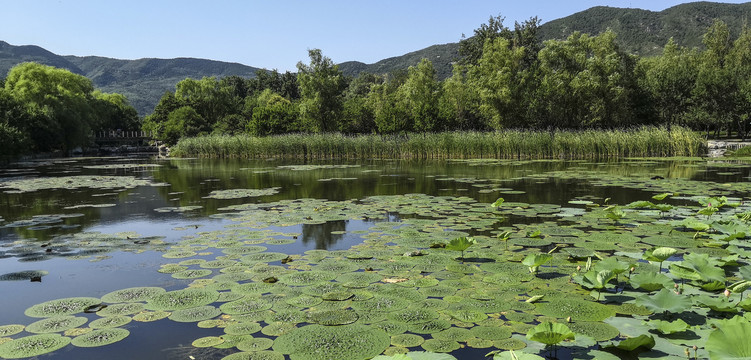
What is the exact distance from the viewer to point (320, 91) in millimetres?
40438

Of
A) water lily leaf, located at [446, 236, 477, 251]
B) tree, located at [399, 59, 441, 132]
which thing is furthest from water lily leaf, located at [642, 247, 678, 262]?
tree, located at [399, 59, 441, 132]

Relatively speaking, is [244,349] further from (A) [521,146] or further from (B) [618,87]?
(B) [618,87]

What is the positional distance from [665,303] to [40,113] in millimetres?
47551

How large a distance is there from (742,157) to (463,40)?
31.7 metres

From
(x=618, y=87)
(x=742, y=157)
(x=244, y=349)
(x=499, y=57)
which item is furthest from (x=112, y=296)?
(x=618, y=87)

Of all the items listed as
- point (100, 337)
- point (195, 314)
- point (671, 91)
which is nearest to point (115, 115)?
point (671, 91)

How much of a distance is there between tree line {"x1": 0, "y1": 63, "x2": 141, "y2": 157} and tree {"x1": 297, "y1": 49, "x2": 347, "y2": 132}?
70.6 feet

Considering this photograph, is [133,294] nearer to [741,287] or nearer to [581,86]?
[741,287]

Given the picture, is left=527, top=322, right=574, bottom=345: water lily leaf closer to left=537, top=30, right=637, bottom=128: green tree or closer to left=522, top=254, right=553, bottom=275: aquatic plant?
left=522, top=254, right=553, bottom=275: aquatic plant

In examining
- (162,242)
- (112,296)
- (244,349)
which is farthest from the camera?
(162,242)

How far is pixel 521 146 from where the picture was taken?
27.6 meters

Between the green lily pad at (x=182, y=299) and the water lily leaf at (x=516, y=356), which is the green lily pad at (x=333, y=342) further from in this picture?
the green lily pad at (x=182, y=299)

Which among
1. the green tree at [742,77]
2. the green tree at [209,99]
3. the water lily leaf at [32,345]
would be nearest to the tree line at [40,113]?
the green tree at [209,99]

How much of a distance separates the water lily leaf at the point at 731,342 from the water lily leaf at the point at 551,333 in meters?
0.66
